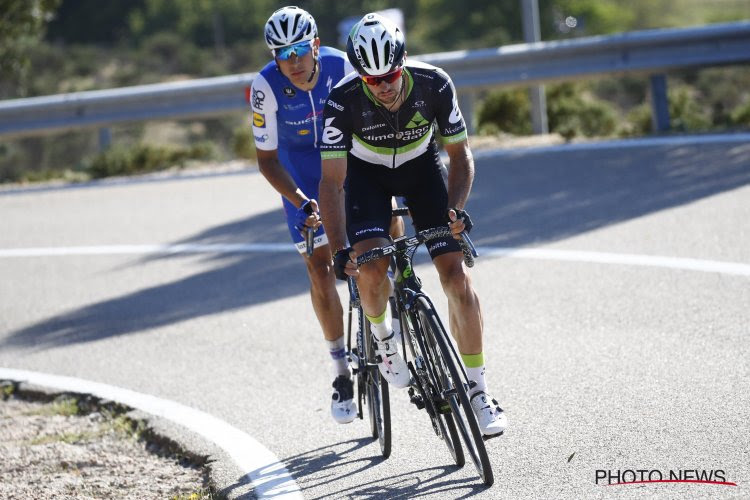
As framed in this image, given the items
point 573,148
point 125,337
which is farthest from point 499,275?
point 573,148

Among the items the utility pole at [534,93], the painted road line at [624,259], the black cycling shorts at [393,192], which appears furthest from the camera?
the utility pole at [534,93]

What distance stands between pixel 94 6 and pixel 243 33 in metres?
10.1

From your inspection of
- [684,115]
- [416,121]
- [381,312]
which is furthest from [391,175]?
[684,115]

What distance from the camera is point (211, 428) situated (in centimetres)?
647

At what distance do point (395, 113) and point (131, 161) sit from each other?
42.0 feet

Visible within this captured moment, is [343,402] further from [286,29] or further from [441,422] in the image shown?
[286,29]

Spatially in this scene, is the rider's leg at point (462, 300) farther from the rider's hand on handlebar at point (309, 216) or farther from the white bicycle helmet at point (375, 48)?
the white bicycle helmet at point (375, 48)

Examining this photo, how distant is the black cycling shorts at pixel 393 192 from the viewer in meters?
5.52

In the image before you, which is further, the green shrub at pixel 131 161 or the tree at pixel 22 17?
the tree at pixel 22 17

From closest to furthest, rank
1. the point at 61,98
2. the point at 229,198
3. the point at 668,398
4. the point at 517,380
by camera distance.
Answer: the point at 668,398 < the point at 517,380 < the point at 229,198 < the point at 61,98

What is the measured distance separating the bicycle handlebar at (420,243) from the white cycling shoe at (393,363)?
1.83 ft

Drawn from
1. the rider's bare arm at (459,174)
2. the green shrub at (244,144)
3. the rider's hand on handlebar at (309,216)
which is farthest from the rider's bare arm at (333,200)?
the green shrub at (244,144)

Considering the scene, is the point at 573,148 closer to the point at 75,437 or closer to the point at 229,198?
the point at 229,198

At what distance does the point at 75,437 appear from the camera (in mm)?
6688
